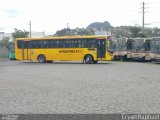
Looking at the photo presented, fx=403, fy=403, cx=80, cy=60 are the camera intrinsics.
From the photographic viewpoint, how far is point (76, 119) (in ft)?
28.8

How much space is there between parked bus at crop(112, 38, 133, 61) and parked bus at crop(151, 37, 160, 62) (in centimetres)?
539

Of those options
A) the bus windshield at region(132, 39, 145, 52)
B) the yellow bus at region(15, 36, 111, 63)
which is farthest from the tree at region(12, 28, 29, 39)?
the bus windshield at region(132, 39, 145, 52)

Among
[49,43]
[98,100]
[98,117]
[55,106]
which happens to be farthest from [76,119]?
[49,43]

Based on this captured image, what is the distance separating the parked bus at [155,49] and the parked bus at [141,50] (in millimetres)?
2064

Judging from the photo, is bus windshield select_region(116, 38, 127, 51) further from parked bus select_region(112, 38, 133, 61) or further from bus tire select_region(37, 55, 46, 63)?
bus tire select_region(37, 55, 46, 63)

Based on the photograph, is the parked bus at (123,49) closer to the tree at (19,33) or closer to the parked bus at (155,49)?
the parked bus at (155,49)

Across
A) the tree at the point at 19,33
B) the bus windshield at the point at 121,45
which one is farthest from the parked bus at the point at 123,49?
the tree at the point at 19,33

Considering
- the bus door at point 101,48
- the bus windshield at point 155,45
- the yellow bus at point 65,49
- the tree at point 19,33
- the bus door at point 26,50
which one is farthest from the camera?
the tree at point 19,33

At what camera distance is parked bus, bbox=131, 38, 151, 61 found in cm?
4159

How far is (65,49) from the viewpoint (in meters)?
40.7

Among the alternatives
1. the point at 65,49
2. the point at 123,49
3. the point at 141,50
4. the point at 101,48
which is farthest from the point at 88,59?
the point at 123,49

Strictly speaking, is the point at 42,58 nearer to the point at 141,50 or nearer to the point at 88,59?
the point at 88,59

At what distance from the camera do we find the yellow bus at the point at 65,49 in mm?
38250

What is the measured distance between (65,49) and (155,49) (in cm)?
896
